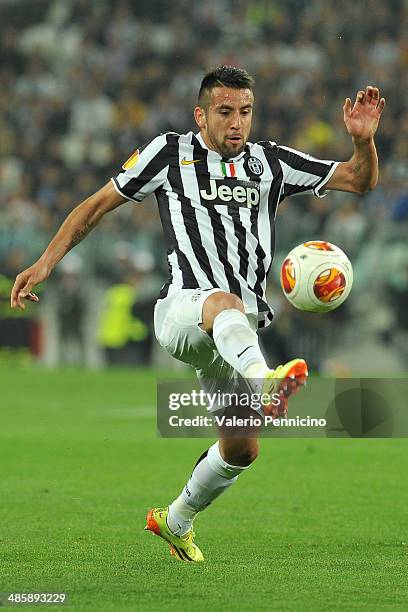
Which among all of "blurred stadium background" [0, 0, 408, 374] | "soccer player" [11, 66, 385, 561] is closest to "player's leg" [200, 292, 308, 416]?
"soccer player" [11, 66, 385, 561]

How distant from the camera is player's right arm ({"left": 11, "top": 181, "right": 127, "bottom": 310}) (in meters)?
5.52

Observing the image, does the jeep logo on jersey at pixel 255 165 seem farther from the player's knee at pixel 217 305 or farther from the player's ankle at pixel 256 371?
the player's ankle at pixel 256 371

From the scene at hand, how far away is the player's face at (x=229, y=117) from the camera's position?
18.4 feet

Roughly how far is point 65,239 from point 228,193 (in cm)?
80

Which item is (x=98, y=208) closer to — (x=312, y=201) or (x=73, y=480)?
(x=73, y=480)

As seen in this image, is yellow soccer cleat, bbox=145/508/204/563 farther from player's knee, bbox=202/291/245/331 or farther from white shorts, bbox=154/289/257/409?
player's knee, bbox=202/291/245/331

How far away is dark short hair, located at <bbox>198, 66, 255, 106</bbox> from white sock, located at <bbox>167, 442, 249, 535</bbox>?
5.55 ft

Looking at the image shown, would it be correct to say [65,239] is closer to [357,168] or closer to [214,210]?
[214,210]

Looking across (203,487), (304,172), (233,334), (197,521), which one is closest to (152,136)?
(197,521)

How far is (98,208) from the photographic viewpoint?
5.73 metres

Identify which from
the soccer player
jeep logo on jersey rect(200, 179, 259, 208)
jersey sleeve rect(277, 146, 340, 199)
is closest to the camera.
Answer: the soccer player

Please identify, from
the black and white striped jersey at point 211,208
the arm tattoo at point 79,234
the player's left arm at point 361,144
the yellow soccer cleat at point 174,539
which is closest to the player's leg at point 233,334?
the black and white striped jersey at point 211,208

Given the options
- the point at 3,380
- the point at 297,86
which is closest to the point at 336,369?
the point at 3,380

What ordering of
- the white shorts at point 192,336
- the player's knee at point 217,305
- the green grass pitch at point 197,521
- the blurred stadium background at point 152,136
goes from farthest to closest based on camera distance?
the blurred stadium background at point 152,136 → the white shorts at point 192,336 → the player's knee at point 217,305 → the green grass pitch at point 197,521
